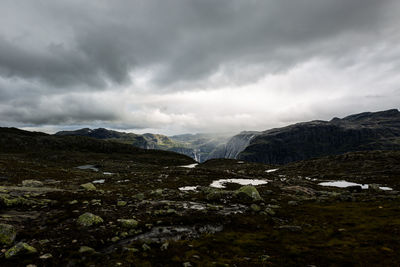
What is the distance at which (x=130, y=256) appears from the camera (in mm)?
12711

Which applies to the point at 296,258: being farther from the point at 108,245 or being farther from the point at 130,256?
the point at 108,245

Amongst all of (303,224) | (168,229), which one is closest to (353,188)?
(303,224)

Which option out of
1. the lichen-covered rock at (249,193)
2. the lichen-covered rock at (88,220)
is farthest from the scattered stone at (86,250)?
the lichen-covered rock at (249,193)

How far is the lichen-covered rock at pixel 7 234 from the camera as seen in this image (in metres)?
13.3

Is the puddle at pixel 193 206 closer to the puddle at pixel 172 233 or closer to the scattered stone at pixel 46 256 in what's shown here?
the puddle at pixel 172 233

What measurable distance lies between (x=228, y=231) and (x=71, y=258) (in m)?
13.2

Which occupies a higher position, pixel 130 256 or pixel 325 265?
pixel 130 256

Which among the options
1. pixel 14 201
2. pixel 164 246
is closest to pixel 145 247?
pixel 164 246

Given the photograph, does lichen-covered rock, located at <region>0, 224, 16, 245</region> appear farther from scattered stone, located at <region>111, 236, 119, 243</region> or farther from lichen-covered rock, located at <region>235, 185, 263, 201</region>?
lichen-covered rock, located at <region>235, 185, 263, 201</region>

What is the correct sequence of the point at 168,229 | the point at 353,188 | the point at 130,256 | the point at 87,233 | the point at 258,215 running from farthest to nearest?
1. the point at 353,188
2. the point at 258,215
3. the point at 168,229
4. the point at 87,233
5. the point at 130,256

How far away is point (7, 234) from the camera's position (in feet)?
45.7

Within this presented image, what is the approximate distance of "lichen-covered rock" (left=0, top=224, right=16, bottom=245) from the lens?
1329 centimetres

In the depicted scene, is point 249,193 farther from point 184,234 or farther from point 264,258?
point 264,258

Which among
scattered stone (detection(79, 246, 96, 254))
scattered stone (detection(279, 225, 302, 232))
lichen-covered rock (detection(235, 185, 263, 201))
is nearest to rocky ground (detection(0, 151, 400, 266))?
scattered stone (detection(79, 246, 96, 254))
